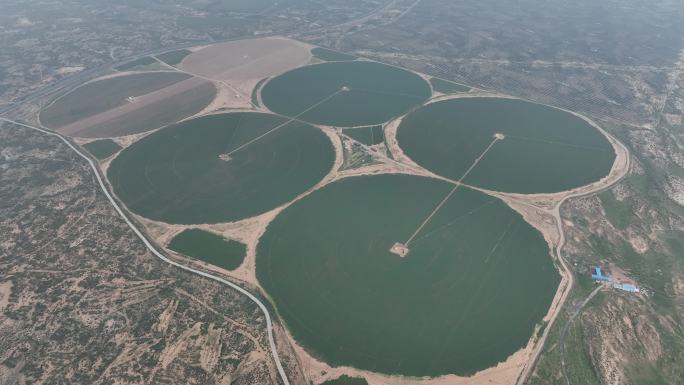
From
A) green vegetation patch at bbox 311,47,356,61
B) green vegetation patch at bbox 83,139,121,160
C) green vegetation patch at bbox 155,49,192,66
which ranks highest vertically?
green vegetation patch at bbox 83,139,121,160

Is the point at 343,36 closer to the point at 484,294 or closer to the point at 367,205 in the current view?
the point at 367,205

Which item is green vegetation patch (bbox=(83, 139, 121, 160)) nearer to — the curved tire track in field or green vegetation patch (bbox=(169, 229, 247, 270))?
the curved tire track in field

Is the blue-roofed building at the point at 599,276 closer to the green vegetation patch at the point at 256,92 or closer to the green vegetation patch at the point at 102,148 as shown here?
the green vegetation patch at the point at 256,92

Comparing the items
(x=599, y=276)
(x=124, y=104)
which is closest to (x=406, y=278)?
(x=599, y=276)

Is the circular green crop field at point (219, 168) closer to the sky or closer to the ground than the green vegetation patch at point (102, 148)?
closer to the sky

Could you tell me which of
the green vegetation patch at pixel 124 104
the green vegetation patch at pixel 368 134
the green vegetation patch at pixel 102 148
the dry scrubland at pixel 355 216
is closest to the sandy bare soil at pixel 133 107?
the green vegetation patch at pixel 124 104

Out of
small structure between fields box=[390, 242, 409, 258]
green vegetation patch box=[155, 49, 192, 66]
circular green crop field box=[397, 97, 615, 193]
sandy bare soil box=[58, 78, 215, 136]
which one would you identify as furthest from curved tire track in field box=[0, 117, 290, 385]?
green vegetation patch box=[155, 49, 192, 66]
